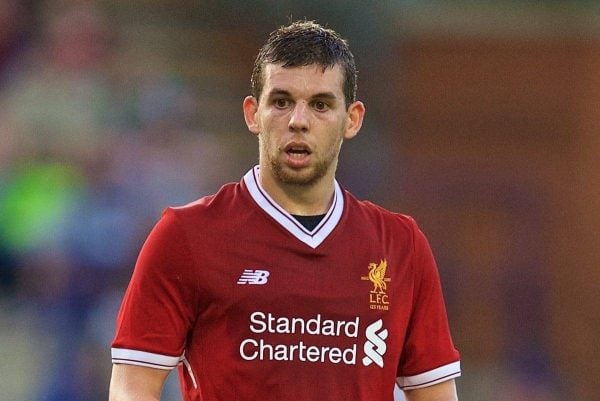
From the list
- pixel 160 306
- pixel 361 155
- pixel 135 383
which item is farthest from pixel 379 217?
pixel 361 155

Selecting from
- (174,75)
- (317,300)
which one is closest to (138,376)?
(317,300)

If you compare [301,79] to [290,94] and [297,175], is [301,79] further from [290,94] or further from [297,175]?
[297,175]

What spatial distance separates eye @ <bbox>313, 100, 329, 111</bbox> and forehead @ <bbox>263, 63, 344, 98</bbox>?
35mm

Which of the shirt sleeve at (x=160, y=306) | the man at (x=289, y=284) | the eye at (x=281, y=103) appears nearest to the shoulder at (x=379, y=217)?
the man at (x=289, y=284)

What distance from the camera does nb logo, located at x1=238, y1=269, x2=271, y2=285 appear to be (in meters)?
3.03

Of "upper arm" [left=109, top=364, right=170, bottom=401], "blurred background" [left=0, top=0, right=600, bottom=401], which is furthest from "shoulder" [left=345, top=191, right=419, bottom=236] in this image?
"blurred background" [left=0, top=0, right=600, bottom=401]

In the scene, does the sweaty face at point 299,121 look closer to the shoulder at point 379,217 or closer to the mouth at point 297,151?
the mouth at point 297,151

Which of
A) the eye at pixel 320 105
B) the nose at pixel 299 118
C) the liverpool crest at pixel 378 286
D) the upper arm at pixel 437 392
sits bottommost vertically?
the upper arm at pixel 437 392

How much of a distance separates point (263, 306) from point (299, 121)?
0.49m

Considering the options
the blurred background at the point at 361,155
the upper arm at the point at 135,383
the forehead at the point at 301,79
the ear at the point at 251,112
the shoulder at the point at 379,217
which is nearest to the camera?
the upper arm at the point at 135,383

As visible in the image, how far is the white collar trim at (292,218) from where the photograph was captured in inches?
124

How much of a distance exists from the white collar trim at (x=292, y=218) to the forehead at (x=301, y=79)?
0.28m

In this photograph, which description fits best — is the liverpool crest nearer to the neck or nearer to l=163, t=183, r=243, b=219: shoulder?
the neck

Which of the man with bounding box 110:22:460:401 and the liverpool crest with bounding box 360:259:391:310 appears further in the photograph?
the liverpool crest with bounding box 360:259:391:310
